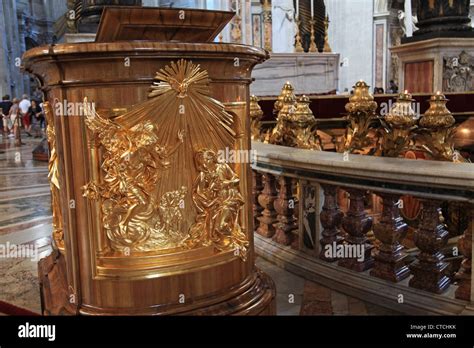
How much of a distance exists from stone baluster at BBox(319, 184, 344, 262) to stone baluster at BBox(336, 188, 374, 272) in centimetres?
10

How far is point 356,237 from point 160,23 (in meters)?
1.56

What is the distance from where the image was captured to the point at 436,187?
2.22 m

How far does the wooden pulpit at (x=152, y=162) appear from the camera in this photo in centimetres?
169

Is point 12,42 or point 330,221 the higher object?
point 12,42

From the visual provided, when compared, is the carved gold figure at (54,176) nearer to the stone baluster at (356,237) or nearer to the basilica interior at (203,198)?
the basilica interior at (203,198)

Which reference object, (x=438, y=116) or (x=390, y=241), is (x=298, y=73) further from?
(x=390, y=241)

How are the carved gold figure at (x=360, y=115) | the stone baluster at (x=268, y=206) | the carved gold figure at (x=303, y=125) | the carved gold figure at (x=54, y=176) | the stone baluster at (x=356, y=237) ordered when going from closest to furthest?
the carved gold figure at (x=54, y=176) → the stone baluster at (x=356, y=237) → the stone baluster at (x=268, y=206) → the carved gold figure at (x=303, y=125) → the carved gold figure at (x=360, y=115)

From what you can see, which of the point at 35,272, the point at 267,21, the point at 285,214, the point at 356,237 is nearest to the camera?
the point at 356,237

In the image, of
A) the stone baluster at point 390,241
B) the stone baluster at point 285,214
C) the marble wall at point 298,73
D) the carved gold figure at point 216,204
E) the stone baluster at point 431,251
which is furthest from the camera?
the marble wall at point 298,73

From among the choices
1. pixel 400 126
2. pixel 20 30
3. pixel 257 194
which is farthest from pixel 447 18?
pixel 20 30

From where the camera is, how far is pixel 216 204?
1857 mm

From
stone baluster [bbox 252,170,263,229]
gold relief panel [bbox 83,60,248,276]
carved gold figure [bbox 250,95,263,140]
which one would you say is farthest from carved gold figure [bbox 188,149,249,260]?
carved gold figure [bbox 250,95,263,140]

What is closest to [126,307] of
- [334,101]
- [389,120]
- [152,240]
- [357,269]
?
[152,240]

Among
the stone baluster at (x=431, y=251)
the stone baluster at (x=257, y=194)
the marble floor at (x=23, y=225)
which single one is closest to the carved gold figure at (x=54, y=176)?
the marble floor at (x=23, y=225)
